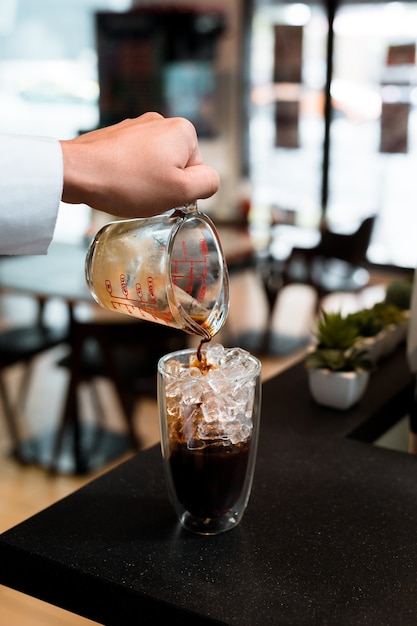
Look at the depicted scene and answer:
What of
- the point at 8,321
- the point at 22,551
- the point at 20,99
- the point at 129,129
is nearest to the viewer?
the point at 129,129

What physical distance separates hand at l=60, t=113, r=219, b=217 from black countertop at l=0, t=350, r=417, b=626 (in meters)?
0.47

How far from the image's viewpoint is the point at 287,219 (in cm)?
571

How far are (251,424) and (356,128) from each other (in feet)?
20.5

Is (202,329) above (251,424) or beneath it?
above

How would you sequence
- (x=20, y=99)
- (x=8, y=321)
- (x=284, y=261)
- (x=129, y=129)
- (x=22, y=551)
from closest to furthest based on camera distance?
(x=129, y=129) → (x=22, y=551) → (x=284, y=261) → (x=8, y=321) → (x=20, y=99)

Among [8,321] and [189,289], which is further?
[8,321]

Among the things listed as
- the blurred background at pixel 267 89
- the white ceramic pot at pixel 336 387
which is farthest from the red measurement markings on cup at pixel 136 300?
the blurred background at pixel 267 89

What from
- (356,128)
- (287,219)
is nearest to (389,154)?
(356,128)

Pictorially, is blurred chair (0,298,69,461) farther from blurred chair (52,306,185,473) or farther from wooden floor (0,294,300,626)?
blurred chair (52,306,185,473)

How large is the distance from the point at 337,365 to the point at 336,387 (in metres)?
0.06

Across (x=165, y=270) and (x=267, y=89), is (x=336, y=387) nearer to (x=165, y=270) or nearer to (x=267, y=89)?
(x=165, y=270)

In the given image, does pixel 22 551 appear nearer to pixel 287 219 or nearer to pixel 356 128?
pixel 287 219

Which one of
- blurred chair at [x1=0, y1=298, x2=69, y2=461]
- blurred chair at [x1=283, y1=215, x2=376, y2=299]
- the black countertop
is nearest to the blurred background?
blurred chair at [x1=283, y1=215, x2=376, y2=299]

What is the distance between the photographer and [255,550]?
3.56ft
